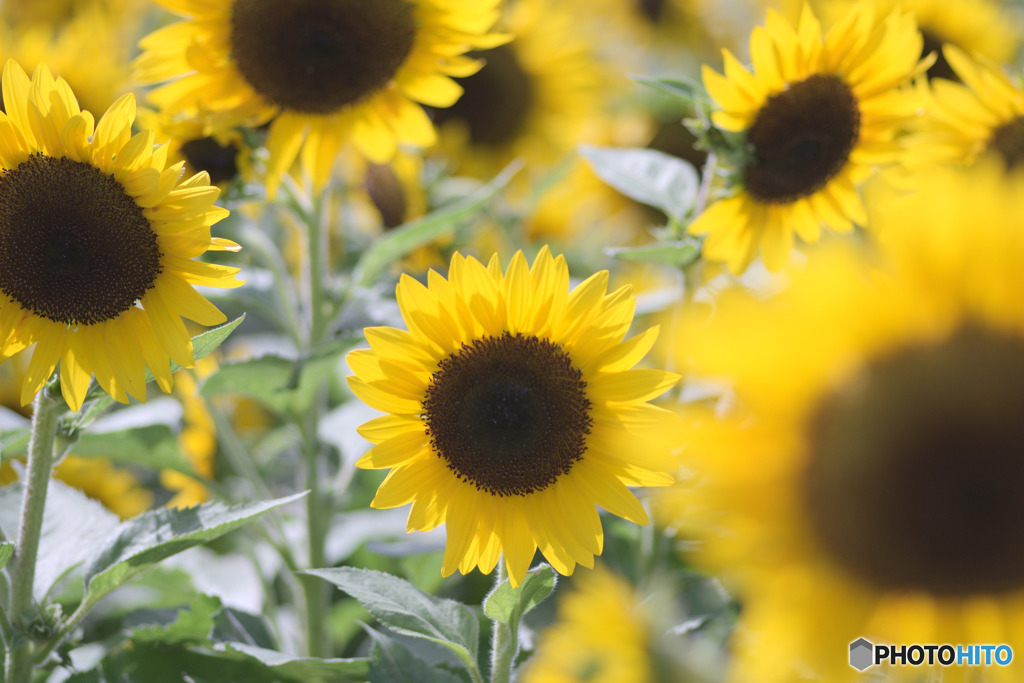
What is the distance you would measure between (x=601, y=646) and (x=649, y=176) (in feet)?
2.58

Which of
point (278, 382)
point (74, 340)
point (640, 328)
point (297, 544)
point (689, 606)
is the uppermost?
point (74, 340)

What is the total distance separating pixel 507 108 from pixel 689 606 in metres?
1.42

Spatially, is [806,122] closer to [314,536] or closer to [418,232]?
[418,232]

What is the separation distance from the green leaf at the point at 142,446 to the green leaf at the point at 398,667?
0.50 m

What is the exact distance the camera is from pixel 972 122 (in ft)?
3.95

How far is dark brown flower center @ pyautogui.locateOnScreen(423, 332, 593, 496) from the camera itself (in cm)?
92

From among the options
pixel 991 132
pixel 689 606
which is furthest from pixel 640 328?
pixel 991 132

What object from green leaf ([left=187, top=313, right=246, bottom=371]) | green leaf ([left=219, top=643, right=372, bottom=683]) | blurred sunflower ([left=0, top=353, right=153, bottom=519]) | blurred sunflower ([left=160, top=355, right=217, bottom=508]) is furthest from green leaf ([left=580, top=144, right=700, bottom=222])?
blurred sunflower ([left=0, top=353, right=153, bottom=519])

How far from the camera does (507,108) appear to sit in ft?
7.38

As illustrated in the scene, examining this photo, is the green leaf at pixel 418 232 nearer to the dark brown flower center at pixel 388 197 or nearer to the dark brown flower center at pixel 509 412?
the dark brown flower center at pixel 509 412

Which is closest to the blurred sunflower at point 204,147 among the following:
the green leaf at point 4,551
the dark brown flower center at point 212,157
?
the dark brown flower center at point 212,157

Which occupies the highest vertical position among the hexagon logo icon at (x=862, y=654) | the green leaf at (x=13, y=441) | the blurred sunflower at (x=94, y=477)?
the hexagon logo icon at (x=862, y=654)

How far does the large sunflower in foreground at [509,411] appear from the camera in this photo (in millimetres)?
896

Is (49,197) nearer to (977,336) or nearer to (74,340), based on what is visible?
(74,340)
